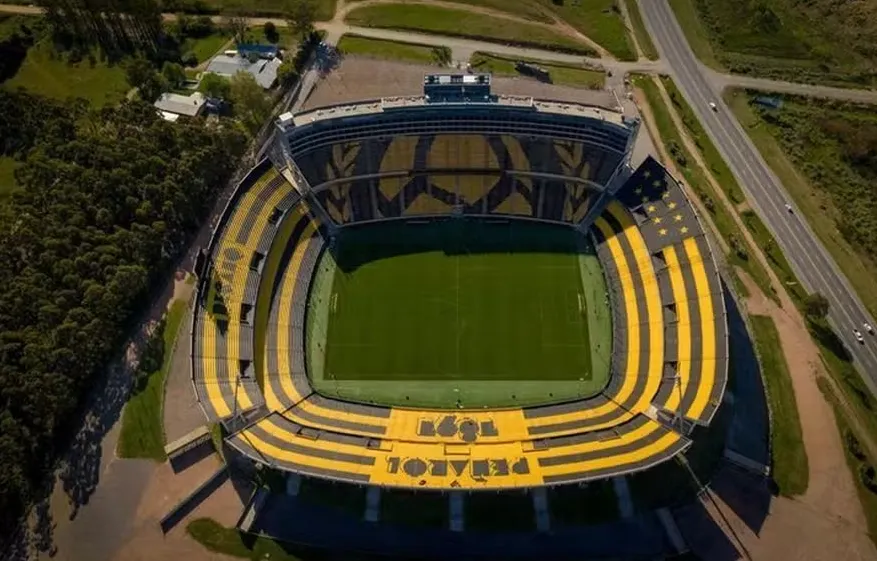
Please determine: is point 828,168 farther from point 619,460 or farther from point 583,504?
point 583,504

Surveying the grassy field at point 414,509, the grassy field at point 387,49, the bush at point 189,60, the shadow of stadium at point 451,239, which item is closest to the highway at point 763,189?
the shadow of stadium at point 451,239

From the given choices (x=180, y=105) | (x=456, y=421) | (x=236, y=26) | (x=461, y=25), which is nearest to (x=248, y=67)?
(x=236, y=26)

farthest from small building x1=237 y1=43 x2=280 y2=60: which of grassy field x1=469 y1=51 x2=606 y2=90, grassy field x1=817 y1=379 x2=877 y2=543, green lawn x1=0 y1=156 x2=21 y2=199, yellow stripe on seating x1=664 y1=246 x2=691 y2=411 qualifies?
grassy field x1=817 y1=379 x2=877 y2=543

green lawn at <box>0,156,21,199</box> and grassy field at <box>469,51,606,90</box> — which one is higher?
grassy field at <box>469,51,606,90</box>

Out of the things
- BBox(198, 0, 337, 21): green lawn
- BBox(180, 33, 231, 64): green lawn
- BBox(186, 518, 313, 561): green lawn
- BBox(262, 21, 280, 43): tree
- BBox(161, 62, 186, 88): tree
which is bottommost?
BBox(186, 518, 313, 561): green lawn

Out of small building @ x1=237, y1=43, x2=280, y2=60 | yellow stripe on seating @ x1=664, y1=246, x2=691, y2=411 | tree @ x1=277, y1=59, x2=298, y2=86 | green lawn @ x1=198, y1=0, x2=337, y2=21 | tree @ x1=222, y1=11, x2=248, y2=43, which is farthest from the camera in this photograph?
green lawn @ x1=198, y1=0, x2=337, y2=21

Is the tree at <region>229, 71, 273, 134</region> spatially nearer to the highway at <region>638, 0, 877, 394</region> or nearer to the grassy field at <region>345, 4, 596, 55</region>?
the grassy field at <region>345, 4, 596, 55</region>
